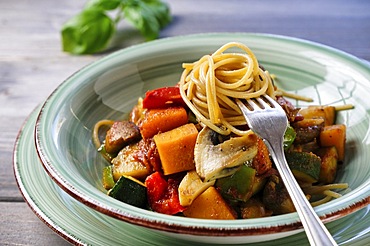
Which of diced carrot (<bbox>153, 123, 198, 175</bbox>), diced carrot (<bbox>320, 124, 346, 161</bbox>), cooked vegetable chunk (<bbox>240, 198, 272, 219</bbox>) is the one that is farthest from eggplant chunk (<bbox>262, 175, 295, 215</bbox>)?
diced carrot (<bbox>320, 124, 346, 161</bbox>)

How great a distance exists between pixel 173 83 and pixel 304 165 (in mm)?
1172

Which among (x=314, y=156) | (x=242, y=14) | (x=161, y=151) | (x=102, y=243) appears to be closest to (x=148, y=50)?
(x=161, y=151)

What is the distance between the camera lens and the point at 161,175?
2793 millimetres

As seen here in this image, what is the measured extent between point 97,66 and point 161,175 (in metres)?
1.00

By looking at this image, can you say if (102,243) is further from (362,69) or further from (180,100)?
(362,69)

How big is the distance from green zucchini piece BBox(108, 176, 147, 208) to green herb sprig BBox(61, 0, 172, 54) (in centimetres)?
240

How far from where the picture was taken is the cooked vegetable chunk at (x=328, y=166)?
2918mm

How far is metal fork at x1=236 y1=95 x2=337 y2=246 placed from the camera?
6.58 feet

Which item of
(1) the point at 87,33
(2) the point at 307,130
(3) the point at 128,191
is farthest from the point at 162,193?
(1) the point at 87,33

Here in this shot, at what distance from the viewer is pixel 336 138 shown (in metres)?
3.03

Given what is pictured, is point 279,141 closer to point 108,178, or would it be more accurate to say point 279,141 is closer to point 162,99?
point 162,99

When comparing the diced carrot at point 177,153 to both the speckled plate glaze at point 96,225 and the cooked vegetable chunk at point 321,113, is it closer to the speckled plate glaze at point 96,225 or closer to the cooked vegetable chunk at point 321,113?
the speckled plate glaze at point 96,225

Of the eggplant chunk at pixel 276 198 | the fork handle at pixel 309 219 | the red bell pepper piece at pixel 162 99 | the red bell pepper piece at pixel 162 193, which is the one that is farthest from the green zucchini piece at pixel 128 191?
the fork handle at pixel 309 219

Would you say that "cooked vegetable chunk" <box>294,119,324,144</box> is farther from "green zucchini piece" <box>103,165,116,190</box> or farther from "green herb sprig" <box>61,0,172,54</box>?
"green herb sprig" <box>61,0,172,54</box>
